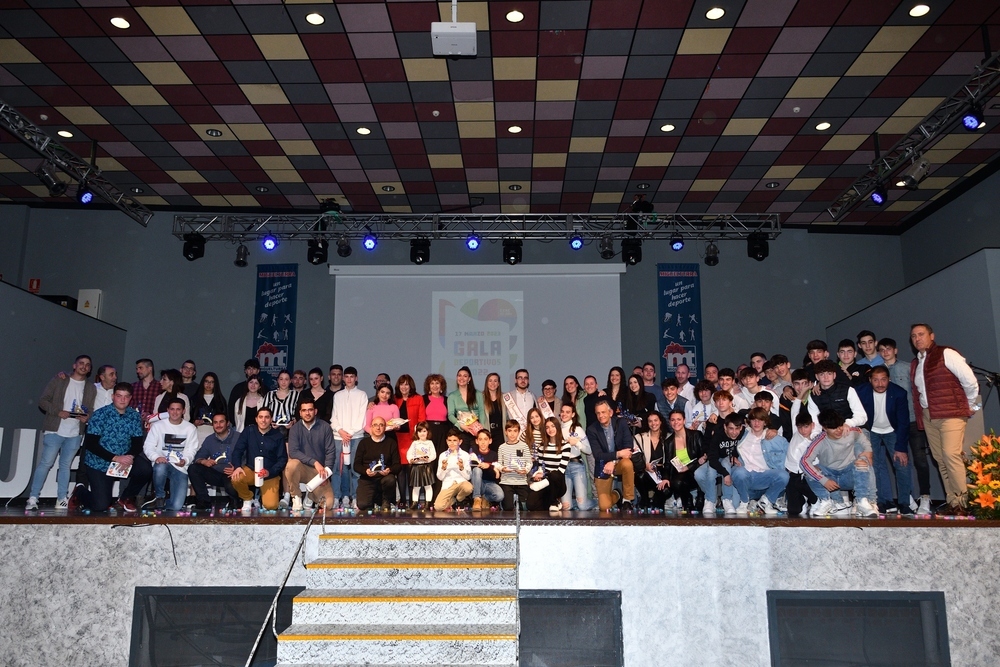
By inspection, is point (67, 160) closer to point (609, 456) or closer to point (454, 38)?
point (454, 38)

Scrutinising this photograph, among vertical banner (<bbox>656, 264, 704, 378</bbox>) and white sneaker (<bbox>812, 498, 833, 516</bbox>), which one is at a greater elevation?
vertical banner (<bbox>656, 264, 704, 378</bbox>)

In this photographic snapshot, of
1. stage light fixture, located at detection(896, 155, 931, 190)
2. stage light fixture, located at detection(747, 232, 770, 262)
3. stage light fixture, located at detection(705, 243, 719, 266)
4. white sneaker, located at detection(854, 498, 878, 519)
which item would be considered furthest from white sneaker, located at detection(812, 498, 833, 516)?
stage light fixture, located at detection(747, 232, 770, 262)

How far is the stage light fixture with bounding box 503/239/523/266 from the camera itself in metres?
10.4

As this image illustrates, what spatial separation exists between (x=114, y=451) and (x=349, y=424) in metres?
2.12

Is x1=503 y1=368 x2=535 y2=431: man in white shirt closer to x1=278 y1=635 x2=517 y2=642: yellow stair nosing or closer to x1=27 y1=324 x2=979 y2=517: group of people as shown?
x1=27 y1=324 x2=979 y2=517: group of people

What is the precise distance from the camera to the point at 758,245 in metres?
10.3

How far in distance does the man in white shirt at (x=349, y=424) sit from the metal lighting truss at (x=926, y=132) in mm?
6523

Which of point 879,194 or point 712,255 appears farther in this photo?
point 712,255

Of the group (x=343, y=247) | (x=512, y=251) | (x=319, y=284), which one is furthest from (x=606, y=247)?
(x=319, y=284)

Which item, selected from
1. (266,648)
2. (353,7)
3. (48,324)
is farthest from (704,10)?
(48,324)

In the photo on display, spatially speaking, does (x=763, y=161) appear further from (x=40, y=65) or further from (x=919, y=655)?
(x=40, y=65)

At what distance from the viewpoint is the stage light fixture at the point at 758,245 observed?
1024 cm

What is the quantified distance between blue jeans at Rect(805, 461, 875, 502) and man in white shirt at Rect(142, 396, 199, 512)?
5.45 metres

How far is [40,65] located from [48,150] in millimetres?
1211
